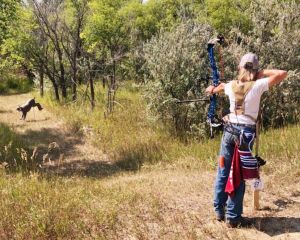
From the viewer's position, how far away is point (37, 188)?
21.2 feet

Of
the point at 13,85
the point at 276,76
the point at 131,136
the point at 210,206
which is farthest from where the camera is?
the point at 13,85

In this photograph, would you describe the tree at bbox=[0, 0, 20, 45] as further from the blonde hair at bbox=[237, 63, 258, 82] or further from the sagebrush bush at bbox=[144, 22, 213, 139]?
the blonde hair at bbox=[237, 63, 258, 82]

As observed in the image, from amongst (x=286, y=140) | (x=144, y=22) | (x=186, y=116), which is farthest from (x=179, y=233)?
(x=144, y=22)

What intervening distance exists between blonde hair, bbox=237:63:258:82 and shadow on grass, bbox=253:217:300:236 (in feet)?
5.71

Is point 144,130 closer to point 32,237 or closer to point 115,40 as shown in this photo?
point 115,40

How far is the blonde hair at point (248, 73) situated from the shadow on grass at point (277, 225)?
174 cm

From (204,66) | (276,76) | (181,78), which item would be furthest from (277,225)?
(204,66)

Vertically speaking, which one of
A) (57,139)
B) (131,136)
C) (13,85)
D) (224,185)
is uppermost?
(13,85)

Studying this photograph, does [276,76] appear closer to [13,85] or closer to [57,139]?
[57,139]

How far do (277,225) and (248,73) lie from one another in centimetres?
196

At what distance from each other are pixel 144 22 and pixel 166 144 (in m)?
14.3

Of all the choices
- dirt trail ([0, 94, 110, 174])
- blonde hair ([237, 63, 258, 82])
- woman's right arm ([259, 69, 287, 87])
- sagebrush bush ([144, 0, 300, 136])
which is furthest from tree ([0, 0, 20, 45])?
woman's right arm ([259, 69, 287, 87])

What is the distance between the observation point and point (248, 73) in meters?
5.10

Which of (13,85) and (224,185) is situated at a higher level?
(13,85)
